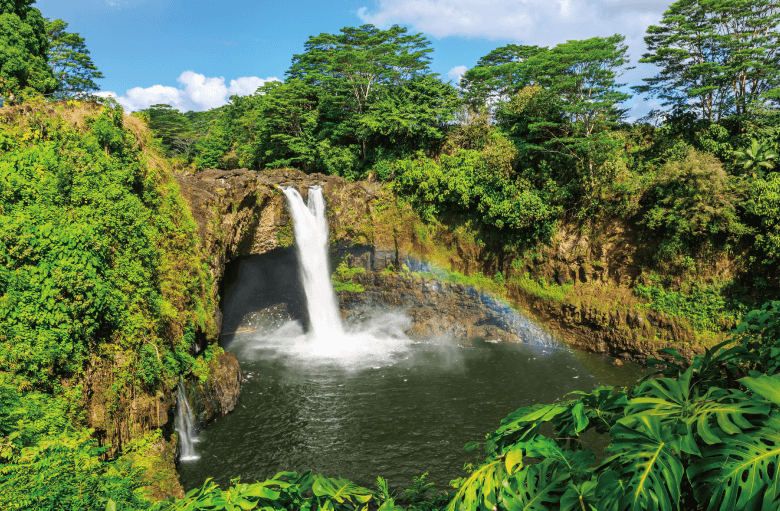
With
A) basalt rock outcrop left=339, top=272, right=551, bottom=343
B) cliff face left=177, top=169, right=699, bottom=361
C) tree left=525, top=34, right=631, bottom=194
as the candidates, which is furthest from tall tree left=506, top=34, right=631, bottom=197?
basalt rock outcrop left=339, top=272, right=551, bottom=343

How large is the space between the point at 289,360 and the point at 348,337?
3.74m

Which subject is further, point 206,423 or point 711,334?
point 711,334

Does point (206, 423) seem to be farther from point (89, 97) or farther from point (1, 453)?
point (89, 97)

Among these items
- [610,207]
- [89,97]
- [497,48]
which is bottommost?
[610,207]

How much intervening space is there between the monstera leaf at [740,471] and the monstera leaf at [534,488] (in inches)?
19.6

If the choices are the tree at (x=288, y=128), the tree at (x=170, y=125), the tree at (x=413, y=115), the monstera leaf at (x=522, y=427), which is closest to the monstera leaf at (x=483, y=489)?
the monstera leaf at (x=522, y=427)

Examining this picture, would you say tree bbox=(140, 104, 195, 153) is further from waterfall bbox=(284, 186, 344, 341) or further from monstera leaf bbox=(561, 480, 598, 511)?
monstera leaf bbox=(561, 480, 598, 511)

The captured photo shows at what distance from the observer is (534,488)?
1.82 metres

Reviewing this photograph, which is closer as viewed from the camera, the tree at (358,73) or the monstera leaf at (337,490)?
Answer: the monstera leaf at (337,490)

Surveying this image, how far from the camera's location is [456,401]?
1307cm

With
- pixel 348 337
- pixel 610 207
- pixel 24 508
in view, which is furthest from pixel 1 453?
pixel 610 207

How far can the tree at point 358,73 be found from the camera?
971 inches

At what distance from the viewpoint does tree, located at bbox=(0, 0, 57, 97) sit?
51.1 ft

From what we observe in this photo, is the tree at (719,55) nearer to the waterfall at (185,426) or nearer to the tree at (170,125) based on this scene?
the waterfall at (185,426)
